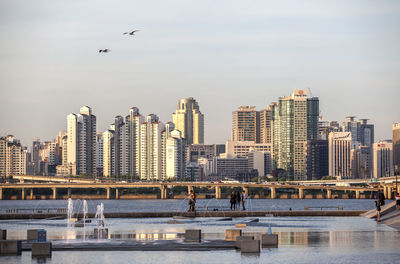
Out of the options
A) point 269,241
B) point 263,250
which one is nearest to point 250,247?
point 263,250

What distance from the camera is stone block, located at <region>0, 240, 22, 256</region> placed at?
35.3 meters

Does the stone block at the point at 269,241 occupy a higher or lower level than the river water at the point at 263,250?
higher

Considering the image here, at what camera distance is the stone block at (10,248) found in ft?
116

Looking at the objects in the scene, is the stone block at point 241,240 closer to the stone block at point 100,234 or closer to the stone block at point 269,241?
the stone block at point 269,241

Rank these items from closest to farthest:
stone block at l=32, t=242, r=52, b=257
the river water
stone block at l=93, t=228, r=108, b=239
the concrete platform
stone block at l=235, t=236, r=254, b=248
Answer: the river water, stone block at l=32, t=242, r=52, b=257, stone block at l=235, t=236, r=254, b=248, stone block at l=93, t=228, r=108, b=239, the concrete platform

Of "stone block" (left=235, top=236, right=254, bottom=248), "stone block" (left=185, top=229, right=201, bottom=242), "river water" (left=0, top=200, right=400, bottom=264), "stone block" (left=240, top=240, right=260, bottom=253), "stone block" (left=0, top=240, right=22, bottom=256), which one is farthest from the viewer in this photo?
"stone block" (left=185, top=229, right=201, bottom=242)

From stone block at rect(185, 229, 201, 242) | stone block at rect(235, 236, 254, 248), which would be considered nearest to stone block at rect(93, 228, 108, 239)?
stone block at rect(185, 229, 201, 242)

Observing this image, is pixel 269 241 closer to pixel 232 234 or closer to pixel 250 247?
pixel 250 247

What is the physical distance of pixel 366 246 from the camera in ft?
124

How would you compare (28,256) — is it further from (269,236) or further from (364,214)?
(364,214)

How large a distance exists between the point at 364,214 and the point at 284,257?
33323 millimetres

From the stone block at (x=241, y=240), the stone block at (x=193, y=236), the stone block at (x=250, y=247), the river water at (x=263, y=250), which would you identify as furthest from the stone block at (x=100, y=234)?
the stone block at (x=250, y=247)

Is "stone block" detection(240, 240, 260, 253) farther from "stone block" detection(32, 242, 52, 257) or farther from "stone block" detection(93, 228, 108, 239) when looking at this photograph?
"stone block" detection(93, 228, 108, 239)

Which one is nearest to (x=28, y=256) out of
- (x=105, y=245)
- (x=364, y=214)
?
(x=105, y=245)
